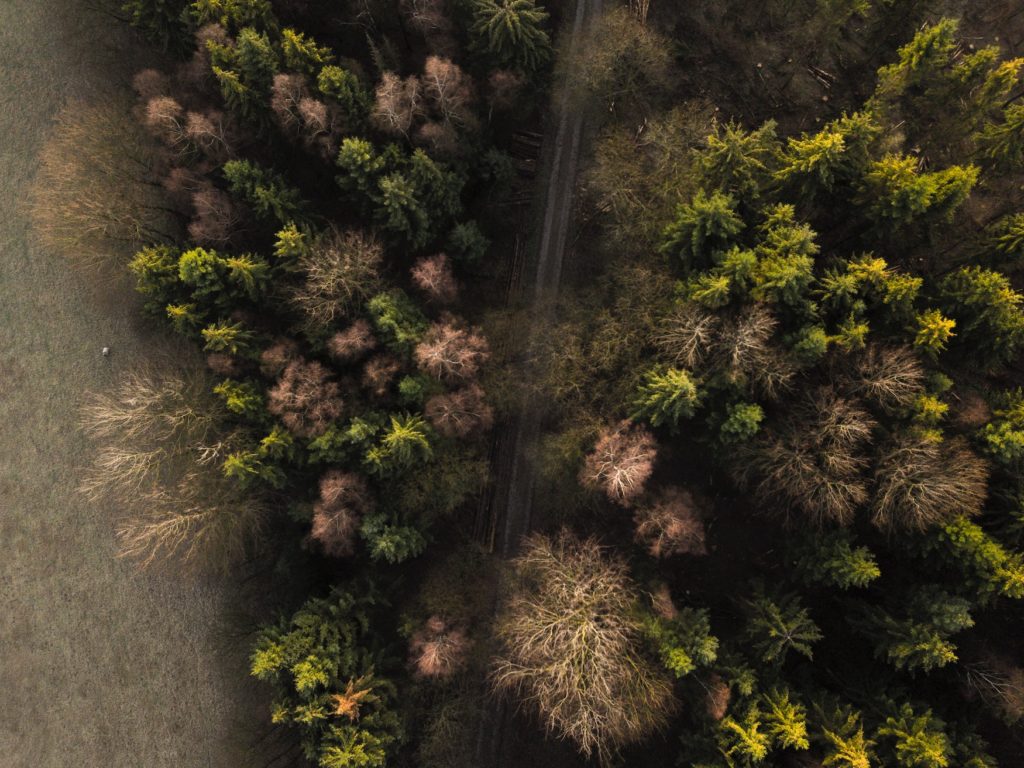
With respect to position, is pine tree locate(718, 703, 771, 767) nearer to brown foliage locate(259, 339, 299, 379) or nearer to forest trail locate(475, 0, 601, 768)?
forest trail locate(475, 0, 601, 768)

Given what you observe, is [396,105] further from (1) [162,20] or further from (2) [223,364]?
(2) [223,364]

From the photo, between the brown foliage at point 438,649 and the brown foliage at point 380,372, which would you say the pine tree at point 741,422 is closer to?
the brown foliage at point 380,372

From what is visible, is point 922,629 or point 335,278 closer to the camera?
point 922,629

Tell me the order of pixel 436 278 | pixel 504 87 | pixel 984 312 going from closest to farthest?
pixel 984 312
pixel 504 87
pixel 436 278

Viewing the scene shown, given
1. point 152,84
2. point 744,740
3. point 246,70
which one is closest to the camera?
point 744,740

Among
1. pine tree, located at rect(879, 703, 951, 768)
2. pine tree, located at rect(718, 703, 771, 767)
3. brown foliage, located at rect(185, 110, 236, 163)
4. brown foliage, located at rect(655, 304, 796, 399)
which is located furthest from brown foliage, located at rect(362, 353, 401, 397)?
pine tree, located at rect(879, 703, 951, 768)

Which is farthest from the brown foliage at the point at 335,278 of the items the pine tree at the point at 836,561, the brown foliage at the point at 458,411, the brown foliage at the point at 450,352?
the pine tree at the point at 836,561

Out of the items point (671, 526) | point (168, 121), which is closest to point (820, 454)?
point (671, 526)
